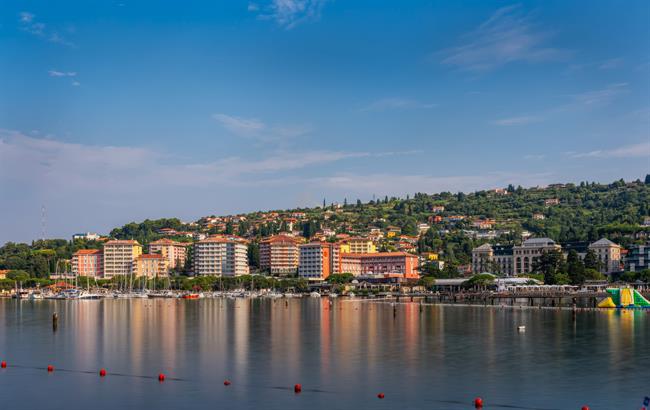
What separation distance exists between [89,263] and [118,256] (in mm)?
8620

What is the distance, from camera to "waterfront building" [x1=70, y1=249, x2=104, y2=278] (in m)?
196

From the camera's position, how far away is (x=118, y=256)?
194375 mm

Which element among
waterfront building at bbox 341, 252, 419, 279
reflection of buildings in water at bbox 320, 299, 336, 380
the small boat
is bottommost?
the small boat

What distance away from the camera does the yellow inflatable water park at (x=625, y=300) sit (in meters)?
93.8

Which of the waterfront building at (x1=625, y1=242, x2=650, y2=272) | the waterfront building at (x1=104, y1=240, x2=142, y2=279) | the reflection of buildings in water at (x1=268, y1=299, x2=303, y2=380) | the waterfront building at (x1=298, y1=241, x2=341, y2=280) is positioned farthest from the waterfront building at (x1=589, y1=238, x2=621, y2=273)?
the waterfront building at (x1=104, y1=240, x2=142, y2=279)

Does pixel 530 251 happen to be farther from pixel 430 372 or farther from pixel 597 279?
pixel 430 372

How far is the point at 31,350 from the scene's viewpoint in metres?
50.7

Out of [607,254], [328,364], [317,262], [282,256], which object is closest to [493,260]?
[607,254]

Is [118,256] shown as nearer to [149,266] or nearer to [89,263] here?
[89,263]

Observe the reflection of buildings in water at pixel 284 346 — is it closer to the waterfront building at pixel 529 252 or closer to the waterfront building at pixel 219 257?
the waterfront building at pixel 529 252

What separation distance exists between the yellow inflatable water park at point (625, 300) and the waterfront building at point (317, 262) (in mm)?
94620

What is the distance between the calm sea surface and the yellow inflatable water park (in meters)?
20.2

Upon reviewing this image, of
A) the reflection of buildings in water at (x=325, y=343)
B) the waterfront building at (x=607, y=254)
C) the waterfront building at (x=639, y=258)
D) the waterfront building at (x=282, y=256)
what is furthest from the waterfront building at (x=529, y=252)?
the reflection of buildings in water at (x=325, y=343)

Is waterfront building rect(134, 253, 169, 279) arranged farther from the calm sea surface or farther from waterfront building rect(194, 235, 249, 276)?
the calm sea surface
